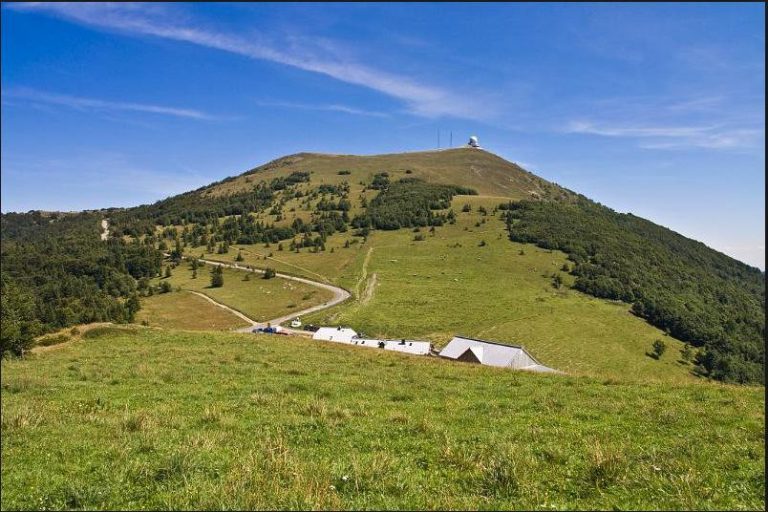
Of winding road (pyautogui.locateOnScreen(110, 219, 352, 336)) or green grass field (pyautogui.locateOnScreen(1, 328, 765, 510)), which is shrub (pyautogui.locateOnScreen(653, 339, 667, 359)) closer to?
winding road (pyautogui.locateOnScreen(110, 219, 352, 336))

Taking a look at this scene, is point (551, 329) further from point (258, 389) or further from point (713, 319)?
point (258, 389)

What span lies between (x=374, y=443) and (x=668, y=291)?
168168 millimetres

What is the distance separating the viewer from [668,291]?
153m

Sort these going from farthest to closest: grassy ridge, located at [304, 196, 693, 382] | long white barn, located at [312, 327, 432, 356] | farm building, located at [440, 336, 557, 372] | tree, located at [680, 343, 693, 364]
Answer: tree, located at [680, 343, 693, 364] < grassy ridge, located at [304, 196, 693, 382] < long white barn, located at [312, 327, 432, 356] < farm building, located at [440, 336, 557, 372]

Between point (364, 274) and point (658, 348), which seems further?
point (364, 274)

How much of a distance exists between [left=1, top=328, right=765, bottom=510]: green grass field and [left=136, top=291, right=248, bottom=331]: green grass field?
8619cm

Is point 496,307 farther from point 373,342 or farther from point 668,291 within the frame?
point 668,291

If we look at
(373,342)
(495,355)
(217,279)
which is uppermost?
(217,279)

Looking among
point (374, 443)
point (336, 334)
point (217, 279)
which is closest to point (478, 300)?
point (336, 334)

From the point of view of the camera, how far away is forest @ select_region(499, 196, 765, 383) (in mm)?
120331

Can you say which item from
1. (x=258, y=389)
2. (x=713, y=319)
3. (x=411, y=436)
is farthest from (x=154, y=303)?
(x=713, y=319)

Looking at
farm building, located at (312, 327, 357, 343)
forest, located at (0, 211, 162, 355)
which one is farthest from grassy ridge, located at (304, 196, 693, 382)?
forest, located at (0, 211, 162, 355)

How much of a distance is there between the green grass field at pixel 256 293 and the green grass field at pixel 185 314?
1795mm

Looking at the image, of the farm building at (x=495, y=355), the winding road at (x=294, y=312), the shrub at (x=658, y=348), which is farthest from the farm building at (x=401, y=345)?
the shrub at (x=658, y=348)
